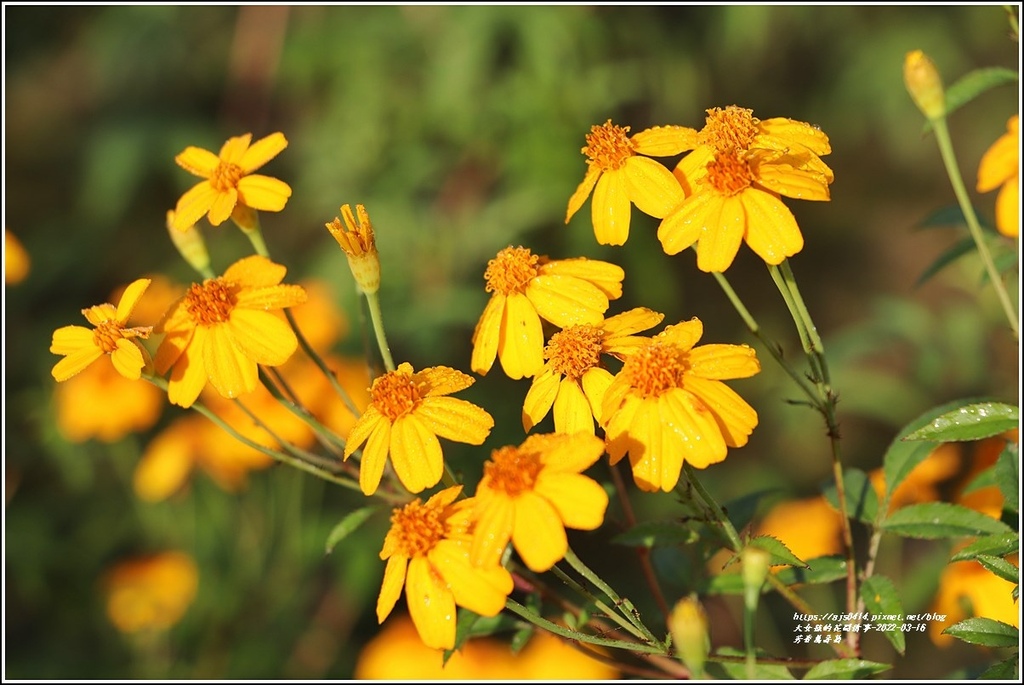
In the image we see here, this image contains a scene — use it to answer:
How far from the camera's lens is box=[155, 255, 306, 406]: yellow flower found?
1.10m

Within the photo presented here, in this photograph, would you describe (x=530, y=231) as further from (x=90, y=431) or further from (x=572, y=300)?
(x=572, y=300)

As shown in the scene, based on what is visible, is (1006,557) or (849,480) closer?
(1006,557)

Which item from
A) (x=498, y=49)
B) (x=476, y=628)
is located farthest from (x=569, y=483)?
(x=498, y=49)

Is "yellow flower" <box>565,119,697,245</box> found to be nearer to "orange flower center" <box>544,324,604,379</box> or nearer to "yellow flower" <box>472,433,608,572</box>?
"orange flower center" <box>544,324,604,379</box>

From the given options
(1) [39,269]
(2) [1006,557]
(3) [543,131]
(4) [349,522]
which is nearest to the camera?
(2) [1006,557]

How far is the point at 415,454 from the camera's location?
0.99 meters

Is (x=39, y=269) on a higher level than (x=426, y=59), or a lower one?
lower

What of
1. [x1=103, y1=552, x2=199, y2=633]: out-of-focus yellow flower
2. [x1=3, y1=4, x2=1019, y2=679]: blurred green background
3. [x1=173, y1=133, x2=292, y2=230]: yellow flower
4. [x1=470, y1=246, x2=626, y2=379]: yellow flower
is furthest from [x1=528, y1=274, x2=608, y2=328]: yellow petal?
[x1=103, y1=552, x2=199, y2=633]: out-of-focus yellow flower

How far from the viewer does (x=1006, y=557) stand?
106cm

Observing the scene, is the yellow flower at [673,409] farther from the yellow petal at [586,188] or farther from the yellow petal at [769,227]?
the yellow petal at [586,188]

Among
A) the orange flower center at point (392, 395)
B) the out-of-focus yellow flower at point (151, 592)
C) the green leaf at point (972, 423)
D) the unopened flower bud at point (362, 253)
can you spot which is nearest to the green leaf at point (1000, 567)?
the green leaf at point (972, 423)

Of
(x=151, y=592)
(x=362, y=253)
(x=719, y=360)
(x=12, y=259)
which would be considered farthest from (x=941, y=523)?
(x=151, y=592)

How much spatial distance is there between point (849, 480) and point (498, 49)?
179 cm

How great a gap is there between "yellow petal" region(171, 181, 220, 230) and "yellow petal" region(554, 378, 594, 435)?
485mm
